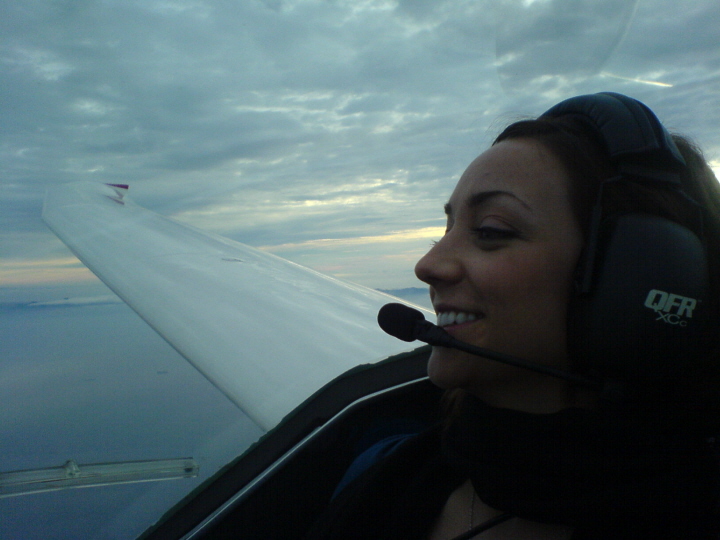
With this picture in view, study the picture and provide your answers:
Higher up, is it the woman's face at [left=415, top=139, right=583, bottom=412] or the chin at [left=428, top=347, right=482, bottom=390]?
the woman's face at [left=415, top=139, right=583, bottom=412]

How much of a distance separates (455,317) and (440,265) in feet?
0.40

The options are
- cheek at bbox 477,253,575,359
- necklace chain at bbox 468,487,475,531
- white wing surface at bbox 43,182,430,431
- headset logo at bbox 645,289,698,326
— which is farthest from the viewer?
white wing surface at bbox 43,182,430,431

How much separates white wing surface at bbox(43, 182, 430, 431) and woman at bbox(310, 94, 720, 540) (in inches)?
33.0

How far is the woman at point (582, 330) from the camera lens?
81cm

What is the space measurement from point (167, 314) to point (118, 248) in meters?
1.12

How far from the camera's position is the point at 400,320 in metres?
1.10

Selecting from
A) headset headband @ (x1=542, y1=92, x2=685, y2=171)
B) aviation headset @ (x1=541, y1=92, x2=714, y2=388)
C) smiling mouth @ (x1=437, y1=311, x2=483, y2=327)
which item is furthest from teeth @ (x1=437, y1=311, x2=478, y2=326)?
headset headband @ (x1=542, y1=92, x2=685, y2=171)

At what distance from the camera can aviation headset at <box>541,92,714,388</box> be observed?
801 mm

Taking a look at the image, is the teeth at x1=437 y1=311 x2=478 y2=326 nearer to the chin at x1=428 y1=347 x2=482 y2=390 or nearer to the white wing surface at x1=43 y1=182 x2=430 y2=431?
the chin at x1=428 y1=347 x2=482 y2=390

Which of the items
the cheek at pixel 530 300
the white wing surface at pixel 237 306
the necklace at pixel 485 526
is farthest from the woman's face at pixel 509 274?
the white wing surface at pixel 237 306

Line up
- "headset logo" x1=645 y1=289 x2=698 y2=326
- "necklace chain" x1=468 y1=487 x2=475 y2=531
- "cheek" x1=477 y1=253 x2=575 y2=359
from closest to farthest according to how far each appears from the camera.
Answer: "headset logo" x1=645 y1=289 x2=698 y2=326 < "cheek" x1=477 y1=253 x2=575 y2=359 < "necklace chain" x1=468 y1=487 x2=475 y2=531

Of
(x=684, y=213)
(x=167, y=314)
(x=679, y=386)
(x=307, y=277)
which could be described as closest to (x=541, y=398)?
(x=679, y=386)

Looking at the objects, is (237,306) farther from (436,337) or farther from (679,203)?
(679,203)

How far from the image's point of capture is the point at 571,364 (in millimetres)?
967
